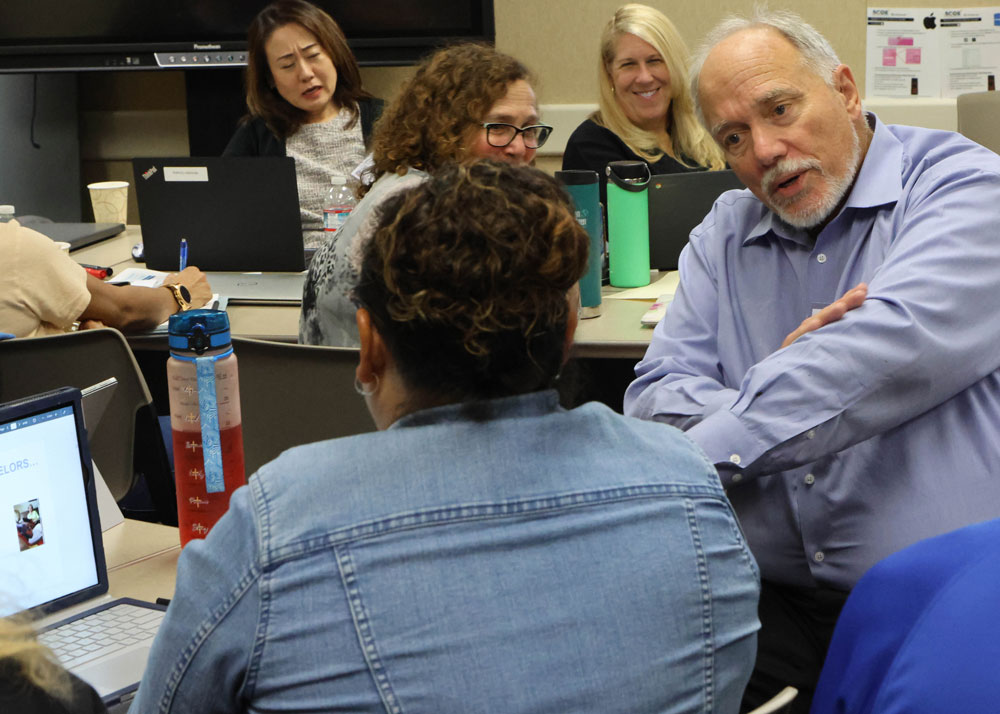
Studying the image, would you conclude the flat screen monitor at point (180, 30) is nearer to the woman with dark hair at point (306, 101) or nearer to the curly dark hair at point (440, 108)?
the woman with dark hair at point (306, 101)

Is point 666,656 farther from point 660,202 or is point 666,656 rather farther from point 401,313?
point 660,202

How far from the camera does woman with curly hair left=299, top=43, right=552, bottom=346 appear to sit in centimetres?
210

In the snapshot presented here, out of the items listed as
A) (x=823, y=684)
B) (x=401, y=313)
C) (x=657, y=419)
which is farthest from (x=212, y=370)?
(x=823, y=684)

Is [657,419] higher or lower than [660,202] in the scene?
lower

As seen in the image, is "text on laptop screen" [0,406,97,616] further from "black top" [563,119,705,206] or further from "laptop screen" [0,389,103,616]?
"black top" [563,119,705,206]

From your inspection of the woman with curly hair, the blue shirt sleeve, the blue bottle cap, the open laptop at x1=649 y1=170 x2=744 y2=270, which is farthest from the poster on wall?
the blue shirt sleeve

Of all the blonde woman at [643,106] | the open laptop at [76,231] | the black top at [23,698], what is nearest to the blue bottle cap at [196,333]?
the black top at [23,698]

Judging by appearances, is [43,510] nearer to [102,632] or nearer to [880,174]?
[102,632]

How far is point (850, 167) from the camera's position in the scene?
5.69 ft

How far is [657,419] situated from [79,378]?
1.21 metres

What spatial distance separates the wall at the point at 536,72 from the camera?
4.64m

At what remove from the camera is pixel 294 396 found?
1.93m

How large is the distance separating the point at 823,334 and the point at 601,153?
2.20m

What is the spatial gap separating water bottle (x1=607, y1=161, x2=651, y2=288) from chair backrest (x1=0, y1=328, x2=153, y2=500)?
4.11 feet
